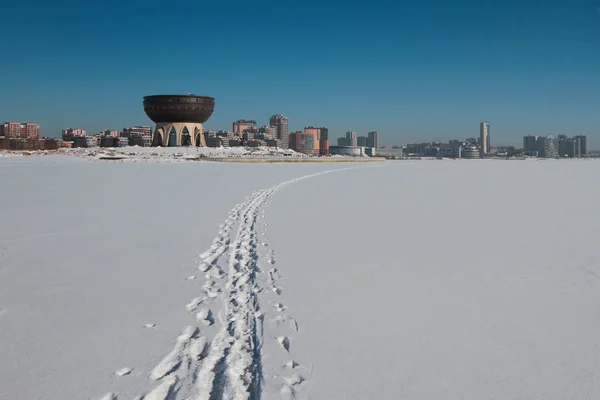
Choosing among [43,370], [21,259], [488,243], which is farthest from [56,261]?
[488,243]

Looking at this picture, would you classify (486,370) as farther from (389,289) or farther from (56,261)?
(56,261)

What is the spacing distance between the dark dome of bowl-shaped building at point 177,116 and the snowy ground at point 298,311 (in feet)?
347

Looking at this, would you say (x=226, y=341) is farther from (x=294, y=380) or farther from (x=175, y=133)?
(x=175, y=133)

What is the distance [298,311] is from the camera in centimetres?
570

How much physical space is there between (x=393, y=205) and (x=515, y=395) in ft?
42.9

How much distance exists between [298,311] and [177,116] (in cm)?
11340

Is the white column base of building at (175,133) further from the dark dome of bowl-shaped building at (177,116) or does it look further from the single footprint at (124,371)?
the single footprint at (124,371)

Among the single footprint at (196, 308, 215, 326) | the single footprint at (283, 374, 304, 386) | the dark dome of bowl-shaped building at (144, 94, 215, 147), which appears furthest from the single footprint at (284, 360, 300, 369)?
the dark dome of bowl-shaped building at (144, 94, 215, 147)

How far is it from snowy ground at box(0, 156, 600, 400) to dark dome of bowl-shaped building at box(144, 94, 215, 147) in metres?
106

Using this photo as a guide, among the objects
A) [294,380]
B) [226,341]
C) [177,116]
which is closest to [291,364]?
[294,380]

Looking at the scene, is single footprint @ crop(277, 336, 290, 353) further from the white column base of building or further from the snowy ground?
the white column base of building

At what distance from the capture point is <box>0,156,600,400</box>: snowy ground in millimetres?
4004

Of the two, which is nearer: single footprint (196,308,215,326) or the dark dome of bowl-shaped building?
single footprint (196,308,215,326)

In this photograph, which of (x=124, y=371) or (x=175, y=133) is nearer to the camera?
(x=124, y=371)
